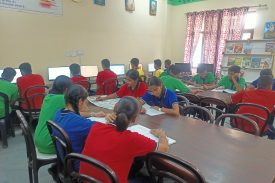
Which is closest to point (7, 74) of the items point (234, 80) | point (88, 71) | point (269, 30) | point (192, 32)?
point (88, 71)

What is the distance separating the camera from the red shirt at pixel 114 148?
3.51 ft

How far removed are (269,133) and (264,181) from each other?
68.2 inches

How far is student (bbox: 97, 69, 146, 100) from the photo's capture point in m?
2.64

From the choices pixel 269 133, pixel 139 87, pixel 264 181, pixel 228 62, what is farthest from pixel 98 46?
pixel 264 181

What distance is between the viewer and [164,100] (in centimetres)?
223

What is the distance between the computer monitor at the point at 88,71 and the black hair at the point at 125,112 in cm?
362

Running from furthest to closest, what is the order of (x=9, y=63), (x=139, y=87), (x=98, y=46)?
(x=98, y=46) → (x=9, y=63) → (x=139, y=87)

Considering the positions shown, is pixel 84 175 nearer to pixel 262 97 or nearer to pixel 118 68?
pixel 262 97

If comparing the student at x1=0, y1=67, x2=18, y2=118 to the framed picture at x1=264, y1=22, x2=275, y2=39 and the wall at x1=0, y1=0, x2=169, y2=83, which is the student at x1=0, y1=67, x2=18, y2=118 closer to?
the wall at x1=0, y1=0, x2=169, y2=83

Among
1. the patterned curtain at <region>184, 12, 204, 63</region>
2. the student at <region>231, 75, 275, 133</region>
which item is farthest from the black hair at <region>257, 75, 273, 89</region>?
the patterned curtain at <region>184, 12, 204, 63</region>

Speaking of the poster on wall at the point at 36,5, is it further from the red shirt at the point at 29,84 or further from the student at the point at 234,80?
the student at the point at 234,80

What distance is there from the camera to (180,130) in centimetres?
165

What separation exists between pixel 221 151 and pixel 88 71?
152 inches

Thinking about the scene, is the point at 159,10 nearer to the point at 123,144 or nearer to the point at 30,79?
the point at 30,79
